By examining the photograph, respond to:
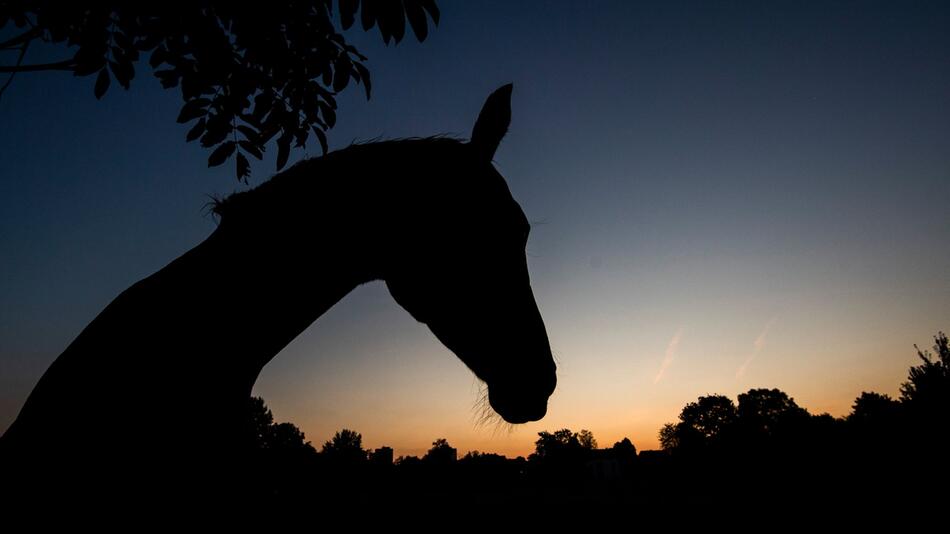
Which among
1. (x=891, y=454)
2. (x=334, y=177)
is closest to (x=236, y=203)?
(x=334, y=177)

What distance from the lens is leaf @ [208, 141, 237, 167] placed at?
286 centimetres

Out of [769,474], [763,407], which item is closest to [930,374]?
[769,474]

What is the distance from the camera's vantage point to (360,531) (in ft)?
28.6

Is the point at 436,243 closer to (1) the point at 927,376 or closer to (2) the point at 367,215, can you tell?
(2) the point at 367,215

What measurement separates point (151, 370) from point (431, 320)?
882 millimetres

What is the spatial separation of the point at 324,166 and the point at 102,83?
8.22 feet

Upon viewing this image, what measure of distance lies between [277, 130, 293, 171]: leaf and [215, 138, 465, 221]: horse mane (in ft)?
3.80

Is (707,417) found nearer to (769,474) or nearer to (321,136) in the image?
(769,474)

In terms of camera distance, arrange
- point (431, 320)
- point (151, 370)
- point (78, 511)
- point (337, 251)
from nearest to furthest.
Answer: point (78, 511) < point (151, 370) < point (337, 251) < point (431, 320)

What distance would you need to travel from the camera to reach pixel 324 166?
1.56m

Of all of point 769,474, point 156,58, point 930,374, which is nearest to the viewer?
point 156,58

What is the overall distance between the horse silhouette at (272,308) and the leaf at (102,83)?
2.17m

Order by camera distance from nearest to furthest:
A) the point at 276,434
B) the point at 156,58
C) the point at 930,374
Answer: the point at 156,58
the point at 930,374
the point at 276,434

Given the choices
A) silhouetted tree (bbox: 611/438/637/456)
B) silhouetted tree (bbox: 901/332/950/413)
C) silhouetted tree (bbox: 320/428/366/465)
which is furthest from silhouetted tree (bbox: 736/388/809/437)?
silhouetted tree (bbox: 320/428/366/465)
